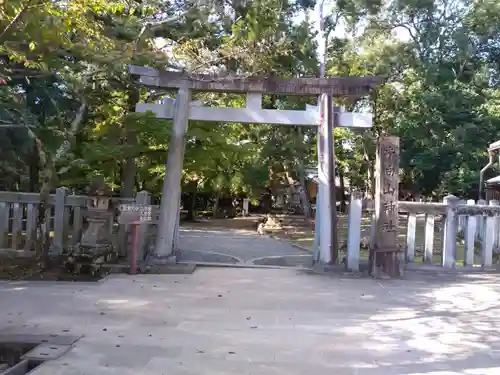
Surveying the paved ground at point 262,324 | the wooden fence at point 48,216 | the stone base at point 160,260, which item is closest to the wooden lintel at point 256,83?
the wooden fence at point 48,216

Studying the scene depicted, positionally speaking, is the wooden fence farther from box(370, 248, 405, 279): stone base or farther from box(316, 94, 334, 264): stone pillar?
box(370, 248, 405, 279): stone base

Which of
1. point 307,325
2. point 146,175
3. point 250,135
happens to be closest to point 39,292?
point 307,325

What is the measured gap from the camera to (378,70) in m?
22.9

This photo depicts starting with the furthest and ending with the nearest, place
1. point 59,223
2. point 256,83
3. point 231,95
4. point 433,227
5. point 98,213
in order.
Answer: point 231,95, point 433,227, point 256,83, point 59,223, point 98,213

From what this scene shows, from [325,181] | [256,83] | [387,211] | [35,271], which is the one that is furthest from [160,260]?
[387,211]

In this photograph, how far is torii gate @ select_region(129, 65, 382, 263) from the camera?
976cm

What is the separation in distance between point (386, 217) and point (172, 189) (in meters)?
4.02

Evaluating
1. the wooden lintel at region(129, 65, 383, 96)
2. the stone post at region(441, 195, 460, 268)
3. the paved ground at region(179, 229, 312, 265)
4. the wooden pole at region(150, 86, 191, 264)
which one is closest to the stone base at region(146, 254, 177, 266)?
the wooden pole at region(150, 86, 191, 264)

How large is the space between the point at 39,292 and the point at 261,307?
3123mm

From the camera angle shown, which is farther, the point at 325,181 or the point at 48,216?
the point at 325,181

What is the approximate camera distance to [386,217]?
9219mm

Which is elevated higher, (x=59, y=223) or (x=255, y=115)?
(x=255, y=115)

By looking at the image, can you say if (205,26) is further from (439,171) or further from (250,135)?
(439,171)

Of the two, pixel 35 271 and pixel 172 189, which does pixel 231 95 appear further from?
pixel 35 271
